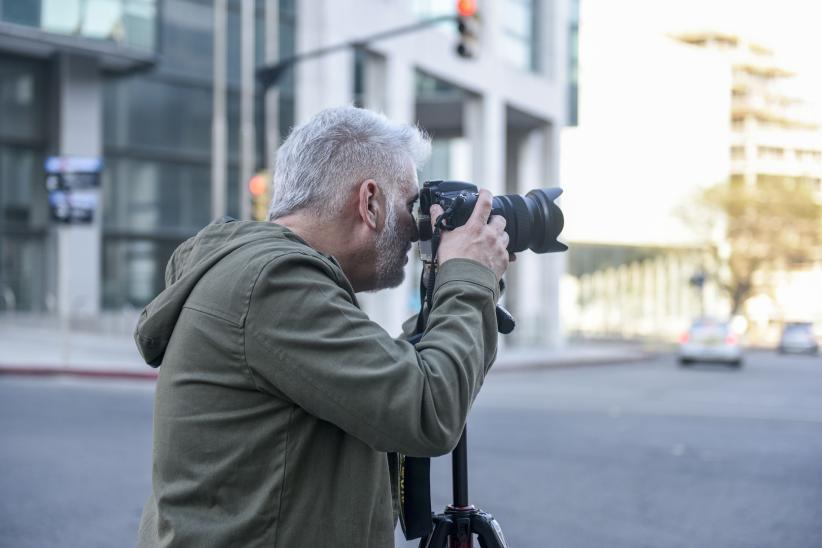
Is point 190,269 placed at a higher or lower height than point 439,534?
higher

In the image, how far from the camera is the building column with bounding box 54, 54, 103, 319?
27.9 meters

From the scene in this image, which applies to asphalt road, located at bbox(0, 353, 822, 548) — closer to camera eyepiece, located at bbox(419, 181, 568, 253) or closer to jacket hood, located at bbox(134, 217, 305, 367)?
camera eyepiece, located at bbox(419, 181, 568, 253)

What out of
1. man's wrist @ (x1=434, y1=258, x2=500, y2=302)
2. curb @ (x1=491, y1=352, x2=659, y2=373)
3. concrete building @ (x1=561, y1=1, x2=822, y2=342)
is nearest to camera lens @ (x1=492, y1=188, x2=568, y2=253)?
man's wrist @ (x1=434, y1=258, x2=500, y2=302)

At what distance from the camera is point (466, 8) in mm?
13750

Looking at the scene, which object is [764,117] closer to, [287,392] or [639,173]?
[639,173]

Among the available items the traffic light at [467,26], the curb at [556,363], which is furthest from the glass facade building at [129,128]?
the traffic light at [467,26]


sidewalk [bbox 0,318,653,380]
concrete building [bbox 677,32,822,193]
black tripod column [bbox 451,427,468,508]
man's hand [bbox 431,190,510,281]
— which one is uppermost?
concrete building [bbox 677,32,822,193]

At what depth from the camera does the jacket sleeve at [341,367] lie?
1.58 meters

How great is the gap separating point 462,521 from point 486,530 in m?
0.06

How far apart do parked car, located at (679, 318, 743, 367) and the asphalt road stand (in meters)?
12.4

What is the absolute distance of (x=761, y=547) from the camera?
18.0ft

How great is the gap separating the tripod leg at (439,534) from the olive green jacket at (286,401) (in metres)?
0.34

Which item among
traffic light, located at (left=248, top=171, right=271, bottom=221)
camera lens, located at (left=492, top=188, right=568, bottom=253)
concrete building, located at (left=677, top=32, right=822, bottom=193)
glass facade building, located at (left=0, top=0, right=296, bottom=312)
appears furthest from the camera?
concrete building, located at (left=677, top=32, right=822, bottom=193)

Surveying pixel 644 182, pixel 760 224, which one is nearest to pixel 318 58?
pixel 760 224
